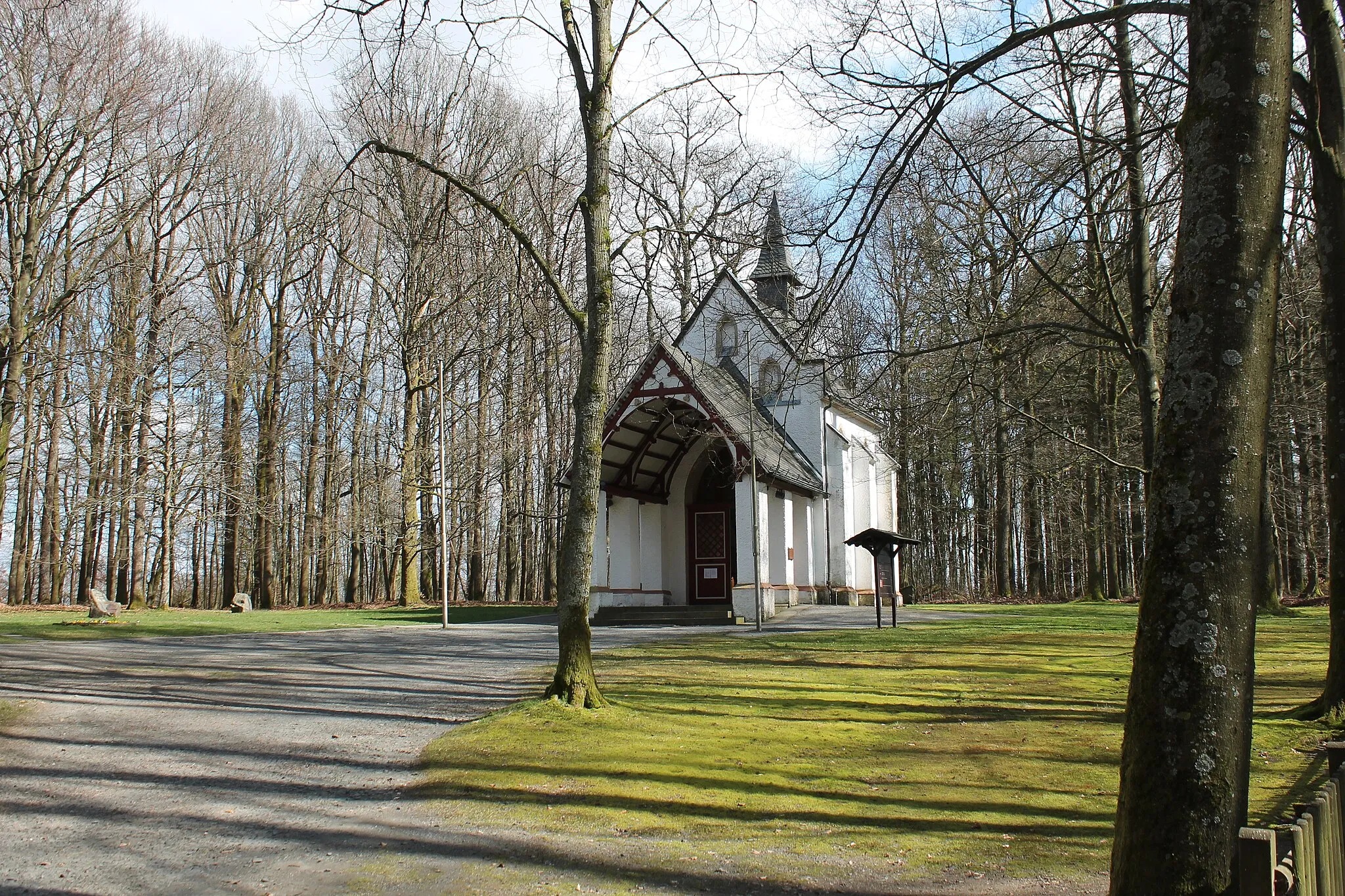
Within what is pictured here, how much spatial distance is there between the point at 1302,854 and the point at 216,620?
2370 cm

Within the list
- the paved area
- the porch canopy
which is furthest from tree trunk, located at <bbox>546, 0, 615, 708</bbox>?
the porch canopy

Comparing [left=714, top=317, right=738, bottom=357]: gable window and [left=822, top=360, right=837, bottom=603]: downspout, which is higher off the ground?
[left=714, top=317, right=738, bottom=357]: gable window

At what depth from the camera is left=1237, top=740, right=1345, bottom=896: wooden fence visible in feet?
9.82

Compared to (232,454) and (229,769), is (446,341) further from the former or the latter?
(229,769)

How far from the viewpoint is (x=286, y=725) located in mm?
9008

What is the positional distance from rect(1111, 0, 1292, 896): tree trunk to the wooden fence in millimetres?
263

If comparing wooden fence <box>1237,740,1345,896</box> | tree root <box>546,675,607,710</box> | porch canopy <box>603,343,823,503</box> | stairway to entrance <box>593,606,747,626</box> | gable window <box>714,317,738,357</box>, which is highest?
gable window <box>714,317,738,357</box>

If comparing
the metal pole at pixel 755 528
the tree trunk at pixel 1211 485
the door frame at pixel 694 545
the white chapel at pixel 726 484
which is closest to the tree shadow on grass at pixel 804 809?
the tree trunk at pixel 1211 485

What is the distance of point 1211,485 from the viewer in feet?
12.3

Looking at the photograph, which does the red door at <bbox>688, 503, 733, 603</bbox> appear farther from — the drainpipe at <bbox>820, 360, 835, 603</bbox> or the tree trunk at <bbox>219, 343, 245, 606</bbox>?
the tree trunk at <bbox>219, 343, 245, 606</bbox>

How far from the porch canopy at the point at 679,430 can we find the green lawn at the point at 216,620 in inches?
214

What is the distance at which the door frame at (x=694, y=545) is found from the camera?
Result: 2795cm

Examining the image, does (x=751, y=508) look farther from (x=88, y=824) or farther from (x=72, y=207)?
(x=72, y=207)

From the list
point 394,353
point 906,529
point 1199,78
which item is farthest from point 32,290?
point 906,529
